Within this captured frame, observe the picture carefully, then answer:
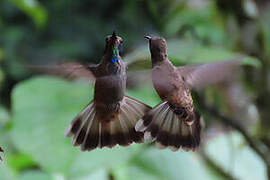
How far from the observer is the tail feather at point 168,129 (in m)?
0.56

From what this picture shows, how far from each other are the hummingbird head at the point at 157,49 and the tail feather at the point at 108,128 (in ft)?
0.26

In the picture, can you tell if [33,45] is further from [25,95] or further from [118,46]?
[118,46]

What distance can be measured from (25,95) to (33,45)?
112 inches

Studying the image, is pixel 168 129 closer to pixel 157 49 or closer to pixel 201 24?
pixel 157 49

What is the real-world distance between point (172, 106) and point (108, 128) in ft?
0.29

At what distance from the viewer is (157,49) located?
0.53m

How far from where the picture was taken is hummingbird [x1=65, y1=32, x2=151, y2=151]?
536 millimetres

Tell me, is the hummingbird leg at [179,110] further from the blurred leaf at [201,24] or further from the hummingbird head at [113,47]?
the blurred leaf at [201,24]

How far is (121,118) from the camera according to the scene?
0.60 meters

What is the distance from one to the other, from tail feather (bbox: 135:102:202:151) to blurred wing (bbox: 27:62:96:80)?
87 millimetres

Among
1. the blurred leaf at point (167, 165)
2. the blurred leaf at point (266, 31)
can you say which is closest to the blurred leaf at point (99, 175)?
the blurred leaf at point (167, 165)

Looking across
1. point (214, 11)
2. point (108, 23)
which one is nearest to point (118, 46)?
point (214, 11)

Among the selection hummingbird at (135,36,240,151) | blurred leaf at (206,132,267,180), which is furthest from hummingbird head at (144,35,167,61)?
blurred leaf at (206,132,267,180)

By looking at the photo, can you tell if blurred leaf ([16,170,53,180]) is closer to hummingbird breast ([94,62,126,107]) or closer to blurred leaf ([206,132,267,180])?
blurred leaf ([206,132,267,180])
